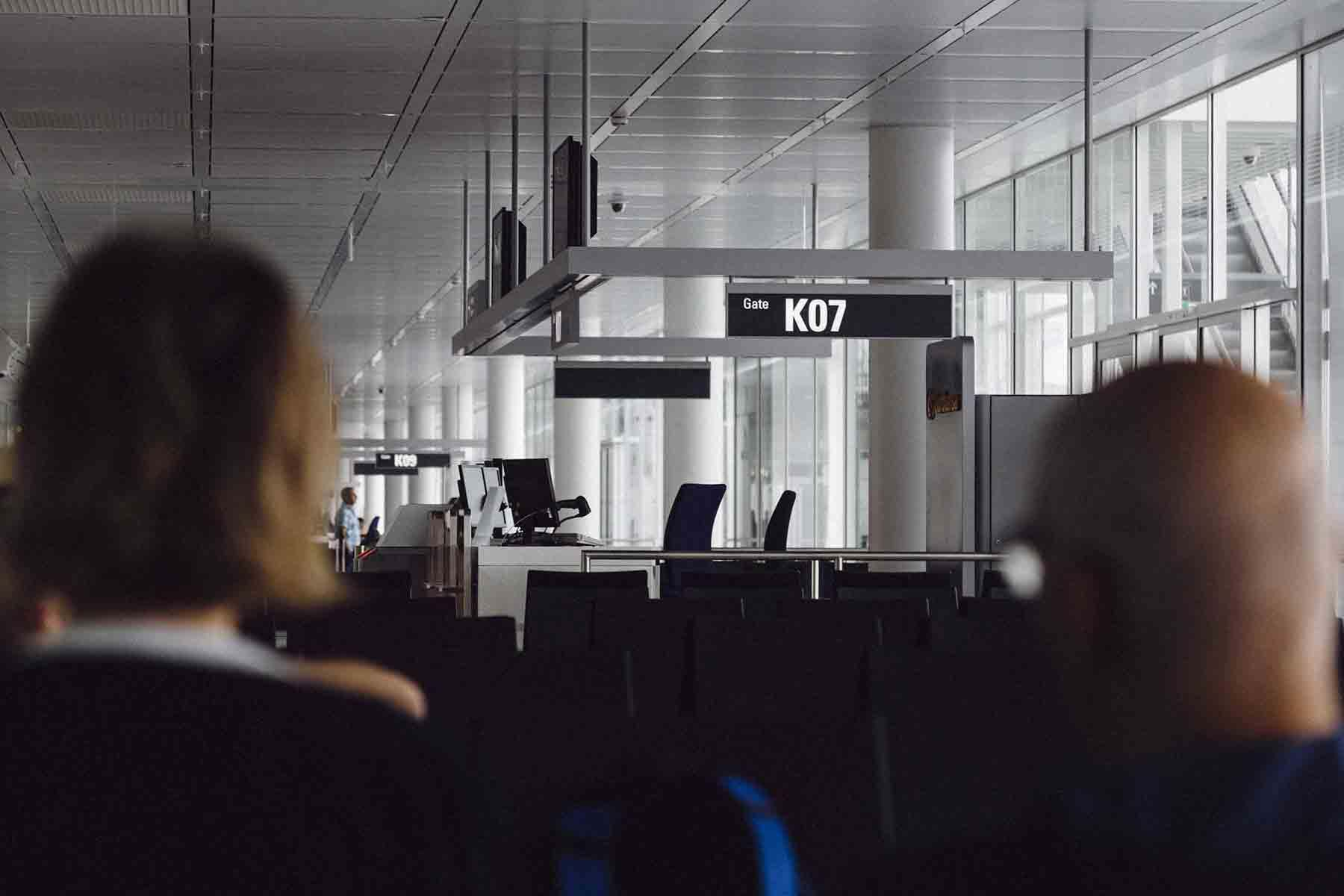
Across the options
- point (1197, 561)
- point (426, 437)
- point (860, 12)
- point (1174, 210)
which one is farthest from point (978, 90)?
point (426, 437)

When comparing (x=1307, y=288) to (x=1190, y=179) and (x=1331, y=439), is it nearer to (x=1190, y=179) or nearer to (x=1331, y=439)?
(x=1331, y=439)

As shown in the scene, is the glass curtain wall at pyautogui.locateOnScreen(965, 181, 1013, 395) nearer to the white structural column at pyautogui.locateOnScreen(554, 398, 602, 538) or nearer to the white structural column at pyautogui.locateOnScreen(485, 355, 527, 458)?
the white structural column at pyautogui.locateOnScreen(554, 398, 602, 538)

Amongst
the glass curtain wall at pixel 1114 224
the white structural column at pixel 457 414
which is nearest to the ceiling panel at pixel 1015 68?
the glass curtain wall at pixel 1114 224

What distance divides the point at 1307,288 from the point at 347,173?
6.93 m

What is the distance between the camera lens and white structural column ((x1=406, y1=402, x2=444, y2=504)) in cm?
4138

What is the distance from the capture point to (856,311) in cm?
932

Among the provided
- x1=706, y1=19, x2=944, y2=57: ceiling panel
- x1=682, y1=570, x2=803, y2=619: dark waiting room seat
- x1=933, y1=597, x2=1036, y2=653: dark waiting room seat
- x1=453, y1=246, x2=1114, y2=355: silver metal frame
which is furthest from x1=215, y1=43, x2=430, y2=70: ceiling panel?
x1=933, y1=597, x2=1036, y2=653: dark waiting room seat

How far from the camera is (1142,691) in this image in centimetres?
105

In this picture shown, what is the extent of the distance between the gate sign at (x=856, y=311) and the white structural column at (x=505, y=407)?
55.6ft

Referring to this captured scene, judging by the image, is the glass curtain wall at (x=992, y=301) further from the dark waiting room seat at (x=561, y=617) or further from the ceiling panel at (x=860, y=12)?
the dark waiting room seat at (x=561, y=617)

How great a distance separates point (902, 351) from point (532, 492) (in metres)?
3.19

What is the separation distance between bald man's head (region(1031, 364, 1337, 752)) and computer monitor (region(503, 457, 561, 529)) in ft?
38.4

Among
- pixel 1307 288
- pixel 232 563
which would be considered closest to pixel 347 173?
pixel 1307 288

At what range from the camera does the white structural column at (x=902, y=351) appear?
36.5ft
